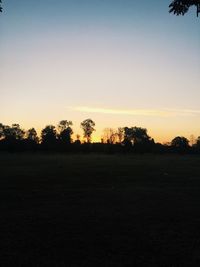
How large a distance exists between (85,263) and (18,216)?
7.04 m

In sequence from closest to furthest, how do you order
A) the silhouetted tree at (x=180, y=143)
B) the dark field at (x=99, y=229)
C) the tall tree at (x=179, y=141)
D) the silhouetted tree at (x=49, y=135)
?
the dark field at (x=99, y=229), the silhouetted tree at (x=49, y=135), the silhouetted tree at (x=180, y=143), the tall tree at (x=179, y=141)

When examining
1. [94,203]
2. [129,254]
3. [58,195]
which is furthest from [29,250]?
[58,195]

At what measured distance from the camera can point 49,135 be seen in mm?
170000

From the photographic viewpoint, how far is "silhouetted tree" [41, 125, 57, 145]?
15474 cm

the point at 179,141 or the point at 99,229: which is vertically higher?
the point at 179,141

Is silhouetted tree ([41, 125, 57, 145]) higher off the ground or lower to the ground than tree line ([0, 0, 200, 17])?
higher

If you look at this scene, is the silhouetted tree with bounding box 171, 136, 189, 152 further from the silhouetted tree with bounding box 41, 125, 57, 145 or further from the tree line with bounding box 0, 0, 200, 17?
the tree line with bounding box 0, 0, 200, 17

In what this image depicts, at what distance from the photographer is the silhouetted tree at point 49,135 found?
508 feet

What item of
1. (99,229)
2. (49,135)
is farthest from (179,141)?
(99,229)

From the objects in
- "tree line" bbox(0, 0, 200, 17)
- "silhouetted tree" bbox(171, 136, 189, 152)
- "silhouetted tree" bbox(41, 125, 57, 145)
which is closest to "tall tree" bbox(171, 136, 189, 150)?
"silhouetted tree" bbox(171, 136, 189, 152)

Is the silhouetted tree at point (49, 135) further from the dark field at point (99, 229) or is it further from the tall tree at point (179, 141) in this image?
the dark field at point (99, 229)

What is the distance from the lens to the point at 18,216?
16438 millimetres

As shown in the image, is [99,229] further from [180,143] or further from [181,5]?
[180,143]

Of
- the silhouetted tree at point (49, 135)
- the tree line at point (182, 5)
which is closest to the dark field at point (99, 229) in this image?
the tree line at point (182, 5)
